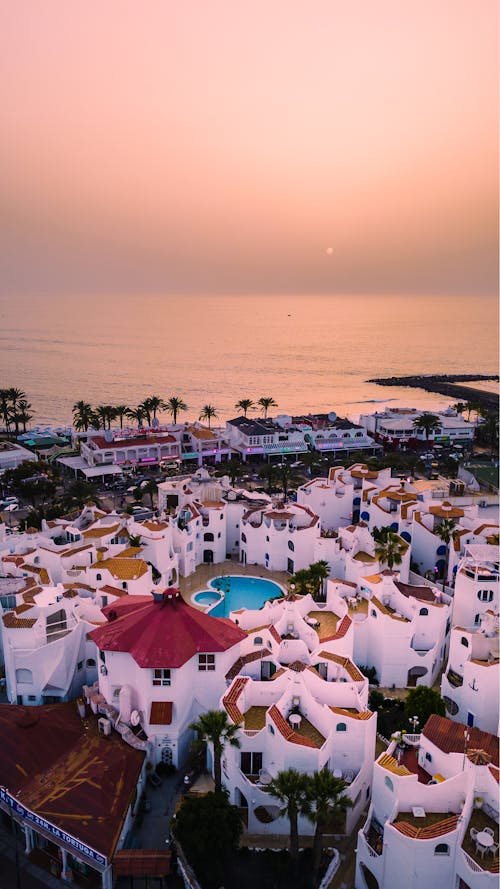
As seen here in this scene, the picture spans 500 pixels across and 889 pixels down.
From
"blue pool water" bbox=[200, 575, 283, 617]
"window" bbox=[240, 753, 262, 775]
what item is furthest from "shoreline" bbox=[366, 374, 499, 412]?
"window" bbox=[240, 753, 262, 775]

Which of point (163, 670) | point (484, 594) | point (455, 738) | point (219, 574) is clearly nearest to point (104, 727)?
point (163, 670)

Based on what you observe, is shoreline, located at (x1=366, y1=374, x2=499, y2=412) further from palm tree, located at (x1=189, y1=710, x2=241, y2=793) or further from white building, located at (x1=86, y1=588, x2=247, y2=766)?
palm tree, located at (x1=189, y1=710, x2=241, y2=793)

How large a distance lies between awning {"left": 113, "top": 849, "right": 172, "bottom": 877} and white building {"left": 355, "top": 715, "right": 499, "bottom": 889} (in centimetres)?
727

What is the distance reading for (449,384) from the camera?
537 feet

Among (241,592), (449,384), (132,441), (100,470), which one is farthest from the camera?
(449,384)

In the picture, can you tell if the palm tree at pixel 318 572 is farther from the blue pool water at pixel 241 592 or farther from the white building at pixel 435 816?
the white building at pixel 435 816

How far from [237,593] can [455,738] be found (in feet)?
78.4

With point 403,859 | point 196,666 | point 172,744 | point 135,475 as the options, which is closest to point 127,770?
point 172,744

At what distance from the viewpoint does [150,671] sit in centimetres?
2855

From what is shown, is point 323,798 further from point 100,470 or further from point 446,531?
point 100,470

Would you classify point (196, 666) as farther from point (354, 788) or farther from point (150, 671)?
point (354, 788)

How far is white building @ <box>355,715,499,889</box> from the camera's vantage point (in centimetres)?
2017

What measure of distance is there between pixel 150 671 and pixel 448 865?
1452 centimetres

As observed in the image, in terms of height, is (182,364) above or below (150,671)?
above
